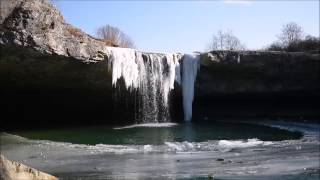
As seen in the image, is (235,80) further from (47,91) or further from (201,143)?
(201,143)

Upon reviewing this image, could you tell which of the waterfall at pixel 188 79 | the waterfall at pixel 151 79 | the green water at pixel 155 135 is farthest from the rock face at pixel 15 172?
the waterfall at pixel 188 79

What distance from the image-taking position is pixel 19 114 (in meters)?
31.6

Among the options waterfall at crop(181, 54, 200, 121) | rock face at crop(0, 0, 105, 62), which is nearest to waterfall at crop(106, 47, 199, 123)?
waterfall at crop(181, 54, 200, 121)

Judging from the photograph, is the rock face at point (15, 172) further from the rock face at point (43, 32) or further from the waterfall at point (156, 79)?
the waterfall at point (156, 79)

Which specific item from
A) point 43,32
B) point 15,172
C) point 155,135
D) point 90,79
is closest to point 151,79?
point 90,79

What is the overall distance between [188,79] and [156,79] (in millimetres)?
2519

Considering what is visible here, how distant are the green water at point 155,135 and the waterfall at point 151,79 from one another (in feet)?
12.6

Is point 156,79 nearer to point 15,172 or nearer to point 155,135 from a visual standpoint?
point 155,135

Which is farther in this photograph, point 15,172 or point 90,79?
point 90,79

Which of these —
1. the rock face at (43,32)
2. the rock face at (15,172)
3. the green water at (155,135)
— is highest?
the rock face at (43,32)

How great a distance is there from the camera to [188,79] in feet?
108

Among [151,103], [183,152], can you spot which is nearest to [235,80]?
[151,103]

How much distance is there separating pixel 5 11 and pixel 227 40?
55273 millimetres

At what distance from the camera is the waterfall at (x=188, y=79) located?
32.6m
